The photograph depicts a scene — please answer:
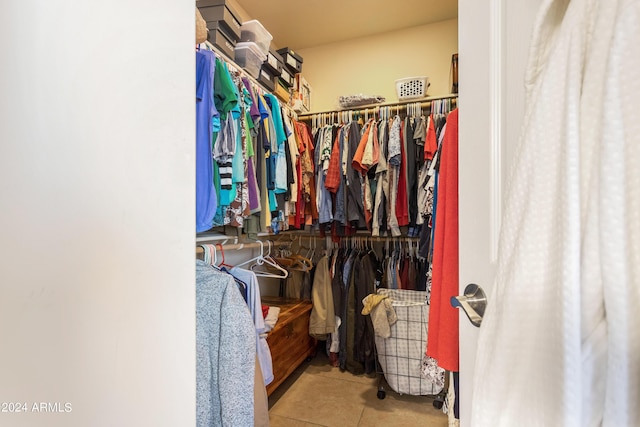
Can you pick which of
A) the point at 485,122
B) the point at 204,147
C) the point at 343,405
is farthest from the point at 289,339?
the point at 485,122

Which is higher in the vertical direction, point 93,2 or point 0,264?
point 93,2

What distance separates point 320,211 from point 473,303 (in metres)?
1.76

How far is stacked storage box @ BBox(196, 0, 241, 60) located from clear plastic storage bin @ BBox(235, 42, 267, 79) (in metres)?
0.12

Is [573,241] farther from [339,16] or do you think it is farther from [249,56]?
[339,16]

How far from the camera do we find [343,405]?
5.81 ft

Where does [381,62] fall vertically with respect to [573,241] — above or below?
above

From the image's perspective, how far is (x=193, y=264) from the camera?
52 centimetres

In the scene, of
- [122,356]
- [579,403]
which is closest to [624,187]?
[579,403]

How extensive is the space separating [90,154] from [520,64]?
70 centimetres

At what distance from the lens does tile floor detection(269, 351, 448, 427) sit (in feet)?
5.35

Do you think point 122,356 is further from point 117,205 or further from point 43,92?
point 43,92

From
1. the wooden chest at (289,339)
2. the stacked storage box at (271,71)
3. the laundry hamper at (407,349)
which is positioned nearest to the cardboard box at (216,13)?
the stacked storage box at (271,71)

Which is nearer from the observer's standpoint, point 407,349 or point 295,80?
point 407,349

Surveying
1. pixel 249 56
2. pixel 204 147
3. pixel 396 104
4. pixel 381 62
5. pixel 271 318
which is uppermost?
pixel 381 62
